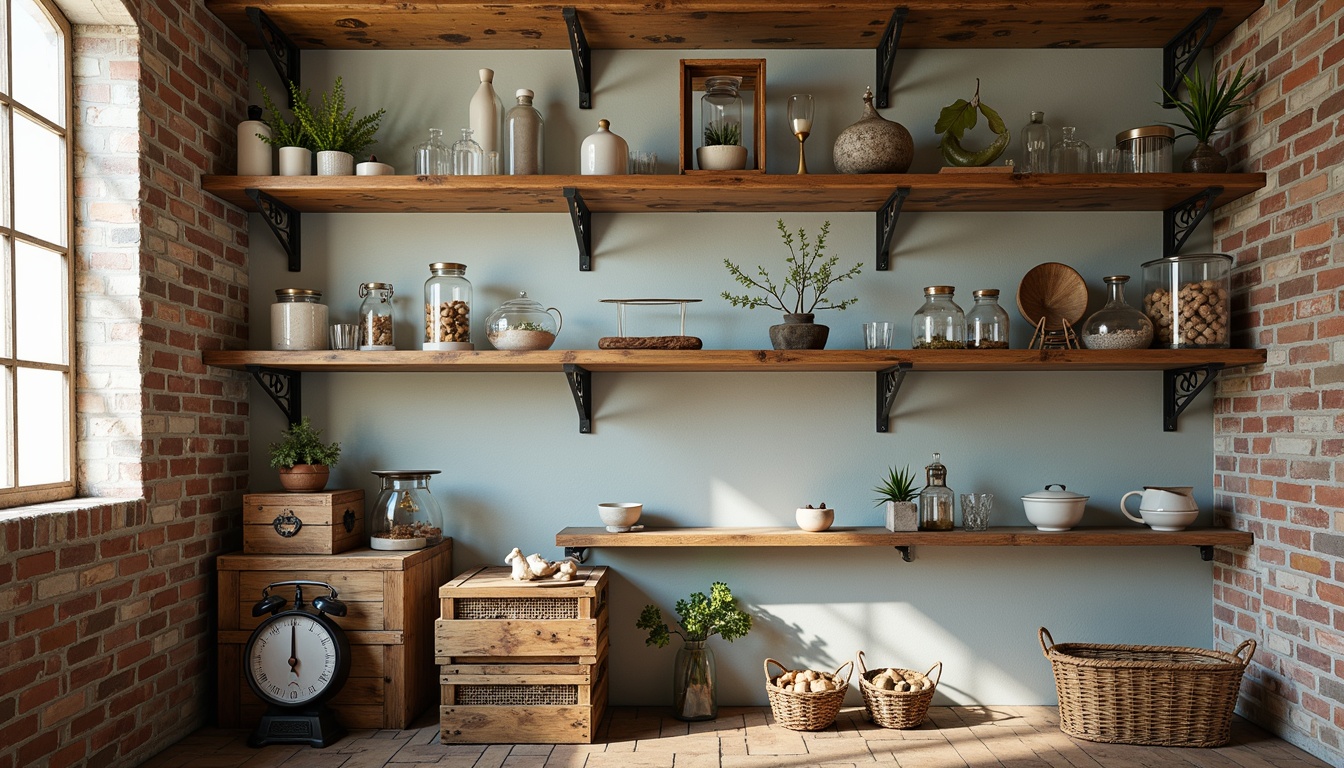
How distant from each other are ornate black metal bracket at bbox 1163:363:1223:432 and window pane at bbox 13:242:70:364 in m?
3.40

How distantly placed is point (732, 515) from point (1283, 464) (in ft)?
5.53

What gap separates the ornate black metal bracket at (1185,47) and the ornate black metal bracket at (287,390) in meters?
3.15

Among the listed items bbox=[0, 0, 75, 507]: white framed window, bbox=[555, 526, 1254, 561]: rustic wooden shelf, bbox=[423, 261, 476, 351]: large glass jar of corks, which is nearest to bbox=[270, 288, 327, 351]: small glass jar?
bbox=[423, 261, 476, 351]: large glass jar of corks

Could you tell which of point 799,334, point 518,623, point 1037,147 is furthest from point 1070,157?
point 518,623

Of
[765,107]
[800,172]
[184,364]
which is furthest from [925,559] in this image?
[184,364]

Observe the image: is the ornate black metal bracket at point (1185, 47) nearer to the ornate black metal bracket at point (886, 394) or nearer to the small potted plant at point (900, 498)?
the ornate black metal bracket at point (886, 394)

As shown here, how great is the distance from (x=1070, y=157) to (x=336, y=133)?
2425 millimetres

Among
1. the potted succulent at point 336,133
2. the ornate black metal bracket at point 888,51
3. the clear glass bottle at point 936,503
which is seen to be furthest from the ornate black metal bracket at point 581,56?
the clear glass bottle at point 936,503

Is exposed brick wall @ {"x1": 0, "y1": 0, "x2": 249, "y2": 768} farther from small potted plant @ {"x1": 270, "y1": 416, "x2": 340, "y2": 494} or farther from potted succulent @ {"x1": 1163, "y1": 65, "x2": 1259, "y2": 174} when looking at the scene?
potted succulent @ {"x1": 1163, "y1": 65, "x2": 1259, "y2": 174}

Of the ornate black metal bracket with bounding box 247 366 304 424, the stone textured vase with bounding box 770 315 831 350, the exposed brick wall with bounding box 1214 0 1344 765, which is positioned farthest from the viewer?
the ornate black metal bracket with bounding box 247 366 304 424

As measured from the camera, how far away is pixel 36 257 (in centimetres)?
234

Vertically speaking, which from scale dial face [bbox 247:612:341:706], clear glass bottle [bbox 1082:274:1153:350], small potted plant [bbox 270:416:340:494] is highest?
clear glass bottle [bbox 1082:274:1153:350]

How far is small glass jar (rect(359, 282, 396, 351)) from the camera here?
2.92 meters

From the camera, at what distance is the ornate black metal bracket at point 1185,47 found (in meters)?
2.87
